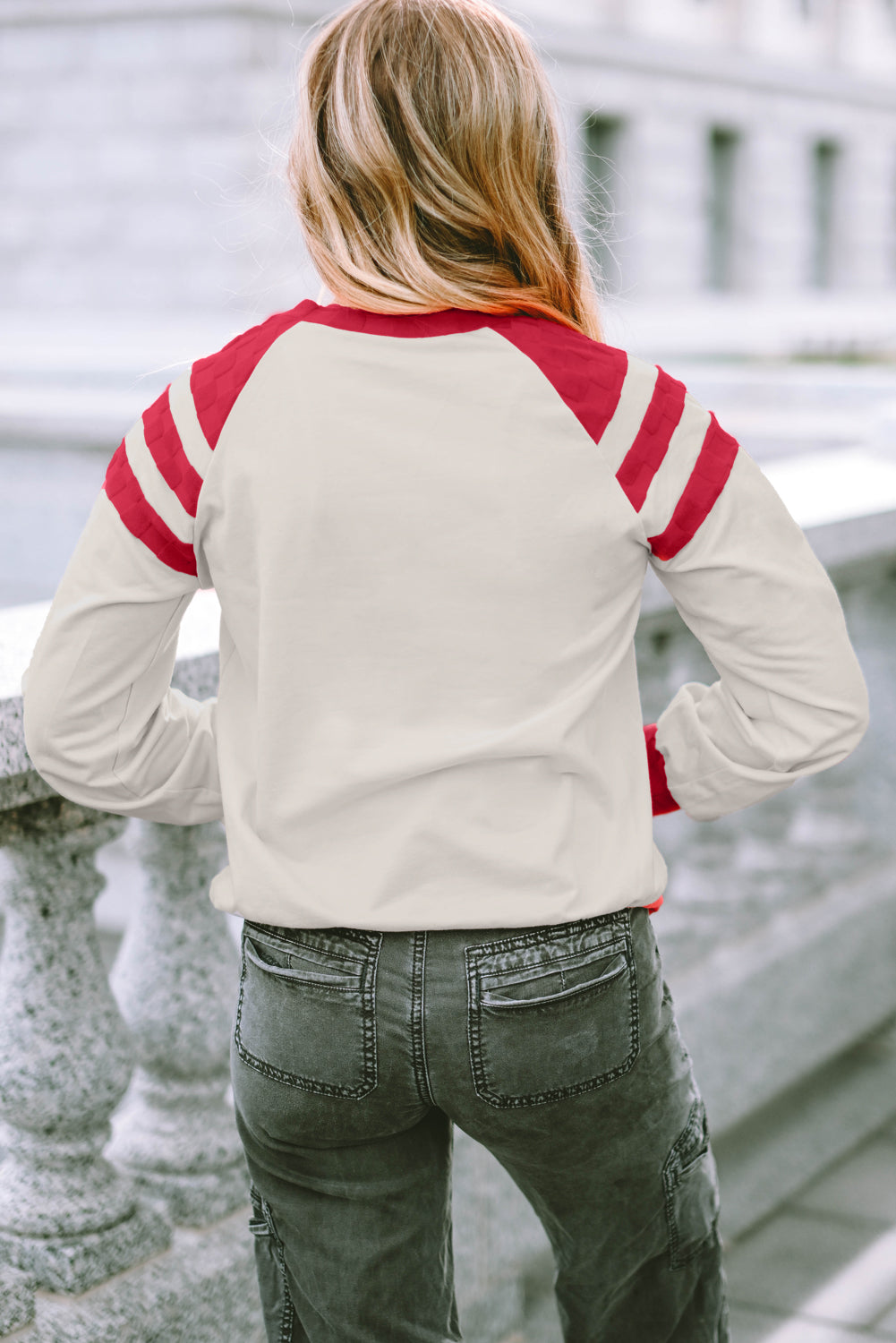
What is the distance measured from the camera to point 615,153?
2272 cm

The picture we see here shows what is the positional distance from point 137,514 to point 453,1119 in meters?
0.65

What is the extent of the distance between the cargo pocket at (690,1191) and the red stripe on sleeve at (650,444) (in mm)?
648

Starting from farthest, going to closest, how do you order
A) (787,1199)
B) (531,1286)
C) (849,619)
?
(849,619), (787,1199), (531,1286)

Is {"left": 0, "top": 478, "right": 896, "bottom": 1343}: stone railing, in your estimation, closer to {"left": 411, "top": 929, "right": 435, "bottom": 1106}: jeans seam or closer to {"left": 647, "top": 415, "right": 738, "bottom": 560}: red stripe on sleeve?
{"left": 411, "top": 929, "right": 435, "bottom": 1106}: jeans seam

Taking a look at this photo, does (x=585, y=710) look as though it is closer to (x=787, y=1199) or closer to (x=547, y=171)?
(x=547, y=171)

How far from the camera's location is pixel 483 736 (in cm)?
142

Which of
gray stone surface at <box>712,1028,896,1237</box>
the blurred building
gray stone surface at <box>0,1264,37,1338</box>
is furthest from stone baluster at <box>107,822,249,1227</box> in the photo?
the blurred building

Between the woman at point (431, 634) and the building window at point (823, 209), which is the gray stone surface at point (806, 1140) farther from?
the building window at point (823, 209)

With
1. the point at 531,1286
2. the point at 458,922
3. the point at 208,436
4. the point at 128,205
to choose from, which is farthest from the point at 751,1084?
the point at 128,205

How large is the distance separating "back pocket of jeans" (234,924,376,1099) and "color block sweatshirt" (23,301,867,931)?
0.16ft

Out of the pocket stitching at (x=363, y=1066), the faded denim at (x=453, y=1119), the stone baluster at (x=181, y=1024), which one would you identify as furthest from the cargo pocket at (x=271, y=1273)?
the stone baluster at (x=181, y=1024)

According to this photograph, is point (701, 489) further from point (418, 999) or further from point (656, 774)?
point (418, 999)

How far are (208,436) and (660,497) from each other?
0.41m

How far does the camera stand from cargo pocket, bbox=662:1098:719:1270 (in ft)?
5.24
